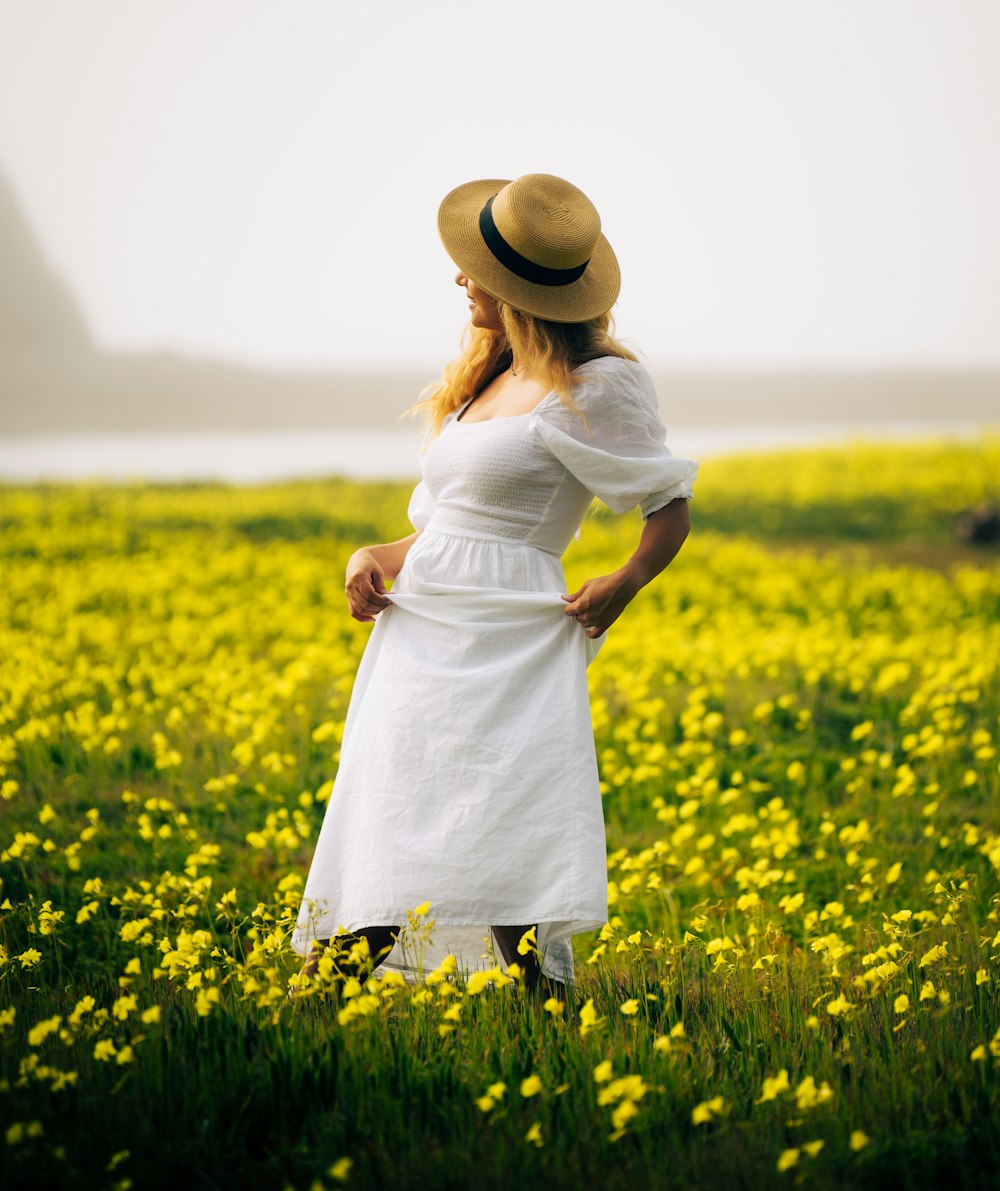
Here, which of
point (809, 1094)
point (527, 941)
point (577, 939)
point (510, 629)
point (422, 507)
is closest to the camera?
point (809, 1094)

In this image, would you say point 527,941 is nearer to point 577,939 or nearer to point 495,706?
point 495,706

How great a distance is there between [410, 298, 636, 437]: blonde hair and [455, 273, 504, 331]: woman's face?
0.02 m

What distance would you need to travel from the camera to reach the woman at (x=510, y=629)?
9.99ft

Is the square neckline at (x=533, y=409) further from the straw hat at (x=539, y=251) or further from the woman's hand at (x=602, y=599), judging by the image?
the woman's hand at (x=602, y=599)

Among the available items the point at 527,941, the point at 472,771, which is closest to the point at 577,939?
the point at 527,941

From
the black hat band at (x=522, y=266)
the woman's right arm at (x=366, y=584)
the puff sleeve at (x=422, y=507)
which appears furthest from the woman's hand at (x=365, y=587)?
the black hat band at (x=522, y=266)

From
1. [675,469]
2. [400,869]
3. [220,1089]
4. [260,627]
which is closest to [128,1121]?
[220,1089]

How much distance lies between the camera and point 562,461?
3.06 m

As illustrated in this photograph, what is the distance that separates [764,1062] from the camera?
9.66 feet

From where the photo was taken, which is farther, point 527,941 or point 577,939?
point 577,939

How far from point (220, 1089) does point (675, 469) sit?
1742 millimetres

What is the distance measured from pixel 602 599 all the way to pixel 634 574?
10cm

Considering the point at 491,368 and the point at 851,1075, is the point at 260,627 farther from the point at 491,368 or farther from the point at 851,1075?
the point at 851,1075

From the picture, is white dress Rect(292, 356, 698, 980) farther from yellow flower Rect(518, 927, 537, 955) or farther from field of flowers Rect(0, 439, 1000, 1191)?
field of flowers Rect(0, 439, 1000, 1191)
